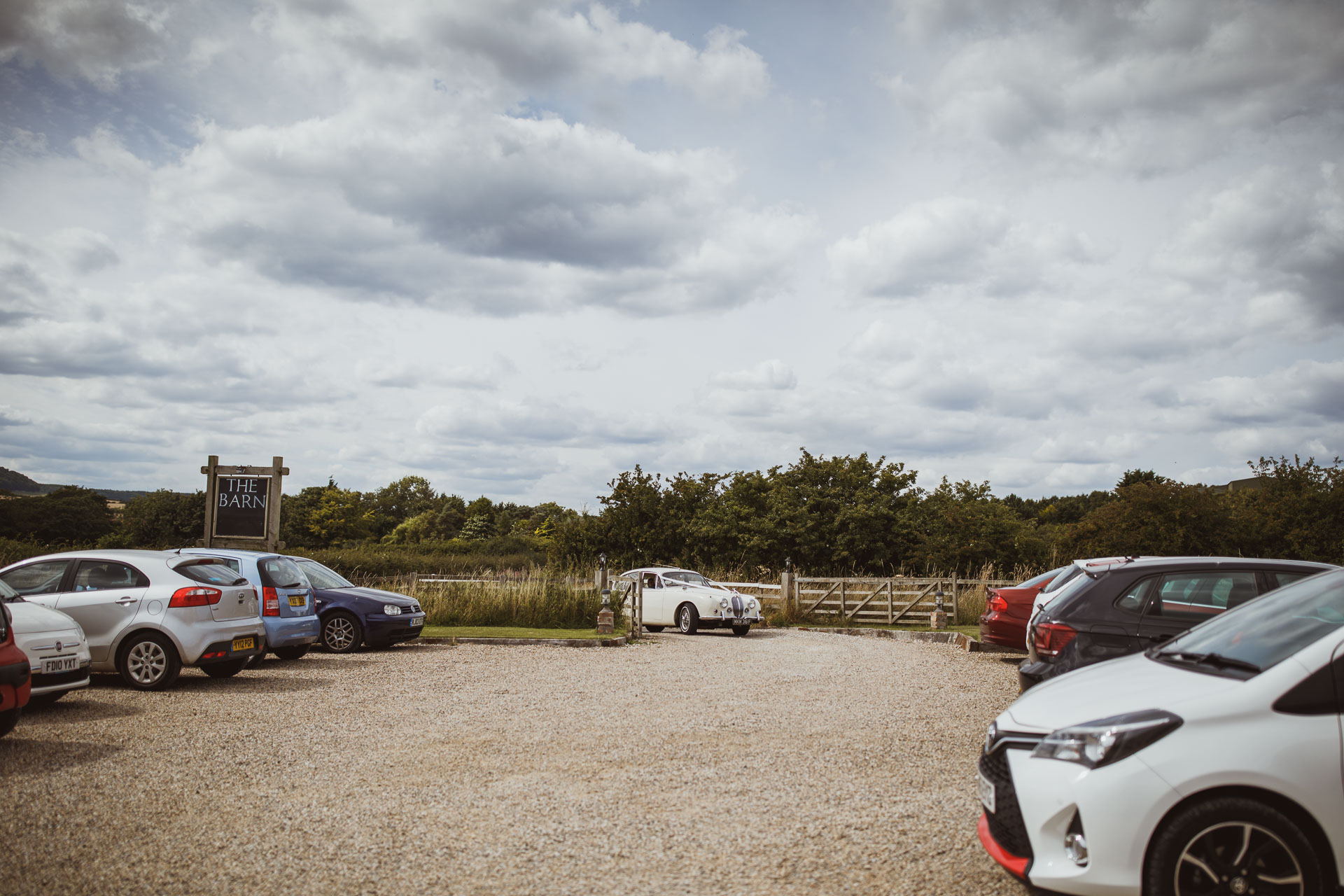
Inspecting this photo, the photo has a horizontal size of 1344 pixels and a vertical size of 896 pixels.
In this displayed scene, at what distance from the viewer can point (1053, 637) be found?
8281mm

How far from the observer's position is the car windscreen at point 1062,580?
1183 cm

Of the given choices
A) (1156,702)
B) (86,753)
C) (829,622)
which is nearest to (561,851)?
(1156,702)

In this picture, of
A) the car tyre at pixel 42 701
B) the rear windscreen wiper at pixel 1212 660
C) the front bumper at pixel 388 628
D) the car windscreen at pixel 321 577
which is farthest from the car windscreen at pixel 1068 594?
the car windscreen at pixel 321 577

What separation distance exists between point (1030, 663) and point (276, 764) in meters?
5.78

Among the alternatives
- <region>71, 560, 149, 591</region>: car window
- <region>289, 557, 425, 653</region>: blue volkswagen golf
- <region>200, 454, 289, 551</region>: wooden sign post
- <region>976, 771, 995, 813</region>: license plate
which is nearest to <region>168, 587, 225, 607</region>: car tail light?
<region>71, 560, 149, 591</region>: car window

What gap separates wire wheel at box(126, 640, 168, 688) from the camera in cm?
1023

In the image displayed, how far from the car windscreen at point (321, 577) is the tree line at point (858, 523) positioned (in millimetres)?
9689

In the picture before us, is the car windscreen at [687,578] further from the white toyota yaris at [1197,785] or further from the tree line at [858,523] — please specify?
the white toyota yaris at [1197,785]

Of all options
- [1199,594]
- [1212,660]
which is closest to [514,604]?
[1199,594]

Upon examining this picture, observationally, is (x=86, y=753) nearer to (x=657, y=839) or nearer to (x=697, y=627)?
(x=657, y=839)

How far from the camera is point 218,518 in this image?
731 inches

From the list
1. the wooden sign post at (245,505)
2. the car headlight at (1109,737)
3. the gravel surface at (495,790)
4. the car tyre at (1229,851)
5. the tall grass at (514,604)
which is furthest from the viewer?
the tall grass at (514,604)

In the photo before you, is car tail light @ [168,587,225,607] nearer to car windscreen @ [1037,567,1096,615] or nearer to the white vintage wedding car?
car windscreen @ [1037,567,1096,615]

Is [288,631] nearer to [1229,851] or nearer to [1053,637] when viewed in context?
[1053,637]
